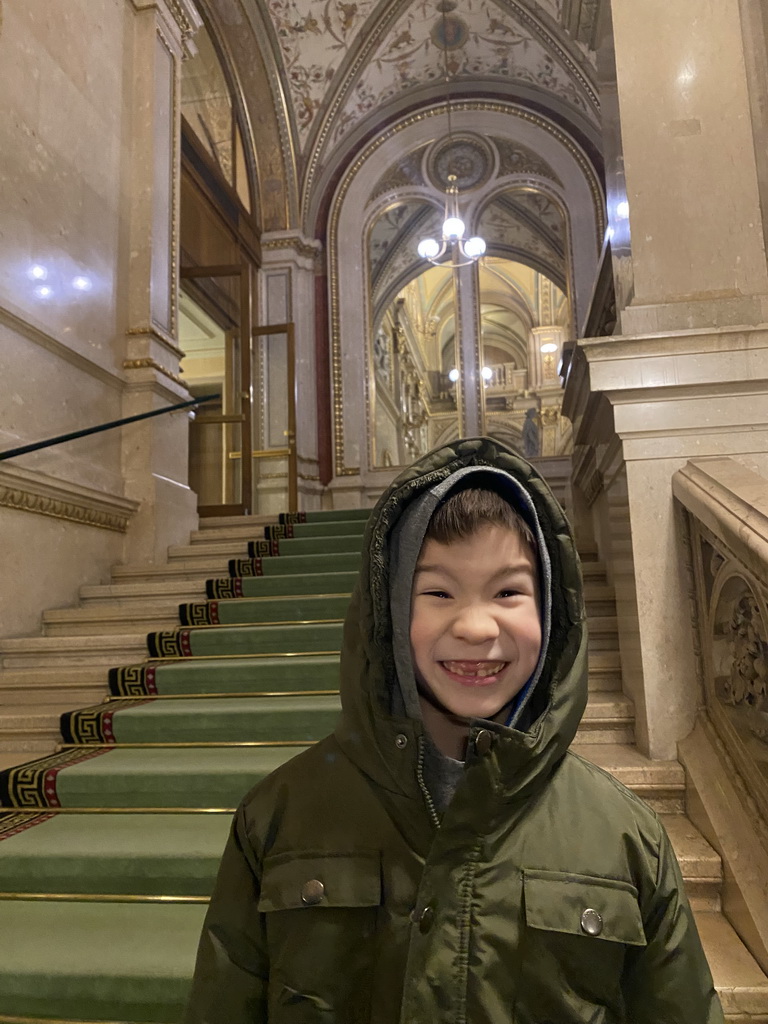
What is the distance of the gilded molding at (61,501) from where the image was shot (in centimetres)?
378

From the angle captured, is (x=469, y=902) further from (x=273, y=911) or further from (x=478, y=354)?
(x=478, y=354)

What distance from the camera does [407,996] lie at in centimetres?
81

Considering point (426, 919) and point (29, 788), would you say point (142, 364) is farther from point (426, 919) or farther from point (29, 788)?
point (426, 919)

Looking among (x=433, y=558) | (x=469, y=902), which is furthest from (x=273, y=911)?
(x=433, y=558)

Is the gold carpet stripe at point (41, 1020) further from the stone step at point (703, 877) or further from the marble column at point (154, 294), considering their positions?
the marble column at point (154, 294)

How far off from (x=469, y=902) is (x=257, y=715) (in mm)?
2169

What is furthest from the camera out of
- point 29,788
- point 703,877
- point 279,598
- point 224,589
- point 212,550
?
point 212,550

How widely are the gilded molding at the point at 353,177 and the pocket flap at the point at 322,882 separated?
7.87 m

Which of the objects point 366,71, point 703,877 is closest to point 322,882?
point 703,877

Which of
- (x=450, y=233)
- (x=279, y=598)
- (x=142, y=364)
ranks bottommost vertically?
(x=279, y=598)

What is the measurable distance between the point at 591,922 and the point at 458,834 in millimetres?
187

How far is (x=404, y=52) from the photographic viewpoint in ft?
28.6

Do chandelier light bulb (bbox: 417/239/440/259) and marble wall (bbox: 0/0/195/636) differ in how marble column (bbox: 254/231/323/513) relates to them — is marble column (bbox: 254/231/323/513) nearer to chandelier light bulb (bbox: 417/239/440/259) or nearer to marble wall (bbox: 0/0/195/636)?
chandelier light bulb (bbox: 417/239/440/259)

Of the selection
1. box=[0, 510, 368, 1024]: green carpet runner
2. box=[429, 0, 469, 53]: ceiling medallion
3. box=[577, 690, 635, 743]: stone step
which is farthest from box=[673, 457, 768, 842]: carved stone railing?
box=[429, 0, 469, 53]: ceiling medallion
